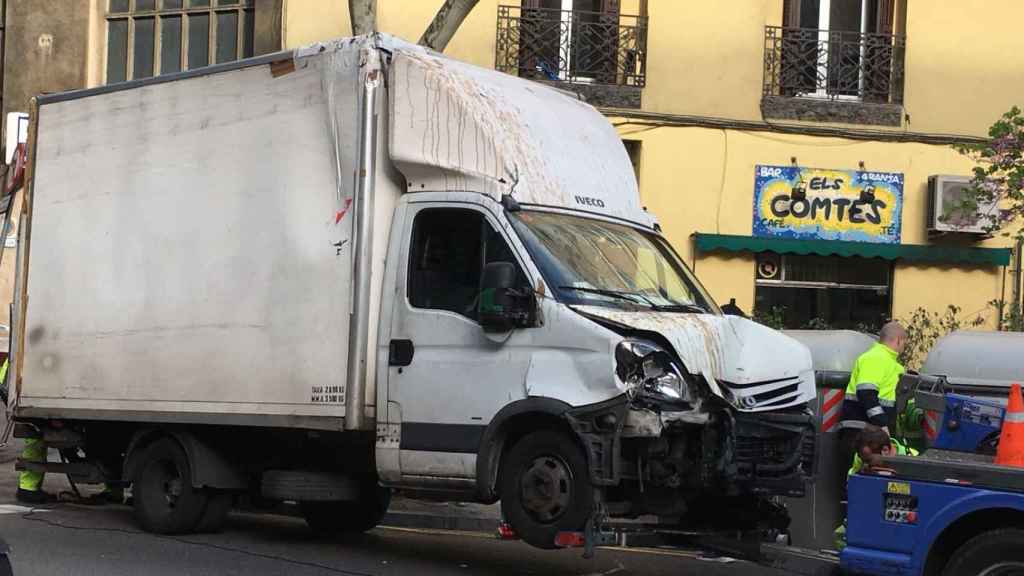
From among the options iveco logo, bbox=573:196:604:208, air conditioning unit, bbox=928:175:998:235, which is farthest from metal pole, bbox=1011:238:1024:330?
iveco logo, bbox=573:196:604:208

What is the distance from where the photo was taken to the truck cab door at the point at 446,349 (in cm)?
838

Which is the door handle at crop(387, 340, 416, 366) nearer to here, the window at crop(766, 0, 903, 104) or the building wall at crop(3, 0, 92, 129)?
Result: the window at crop(766, 0, 903, 104)

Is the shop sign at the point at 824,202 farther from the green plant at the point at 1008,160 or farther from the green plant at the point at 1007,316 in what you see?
the green plant at the point at 1008,160

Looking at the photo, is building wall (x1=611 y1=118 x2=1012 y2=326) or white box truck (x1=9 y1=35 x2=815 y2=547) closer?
white box truck (x1=9 y1=35 x2=815 y2=547)

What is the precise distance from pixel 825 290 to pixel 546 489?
36.5 feet

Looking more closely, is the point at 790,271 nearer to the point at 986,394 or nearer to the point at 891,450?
the point at 986,394

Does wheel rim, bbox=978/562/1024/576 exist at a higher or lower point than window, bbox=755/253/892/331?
lower

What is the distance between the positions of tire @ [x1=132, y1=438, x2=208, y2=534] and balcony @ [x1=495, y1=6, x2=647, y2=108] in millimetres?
8819

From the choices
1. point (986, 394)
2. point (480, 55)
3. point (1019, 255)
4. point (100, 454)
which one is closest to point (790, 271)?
point (1019, 255)

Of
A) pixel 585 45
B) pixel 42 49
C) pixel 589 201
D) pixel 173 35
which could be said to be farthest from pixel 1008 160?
pixel 42 49

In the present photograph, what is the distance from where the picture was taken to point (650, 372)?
7836 millimetres

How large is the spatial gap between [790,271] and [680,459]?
10825 mm

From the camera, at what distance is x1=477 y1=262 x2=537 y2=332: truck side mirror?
810 cm

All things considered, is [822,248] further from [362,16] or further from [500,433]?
[500,433]
